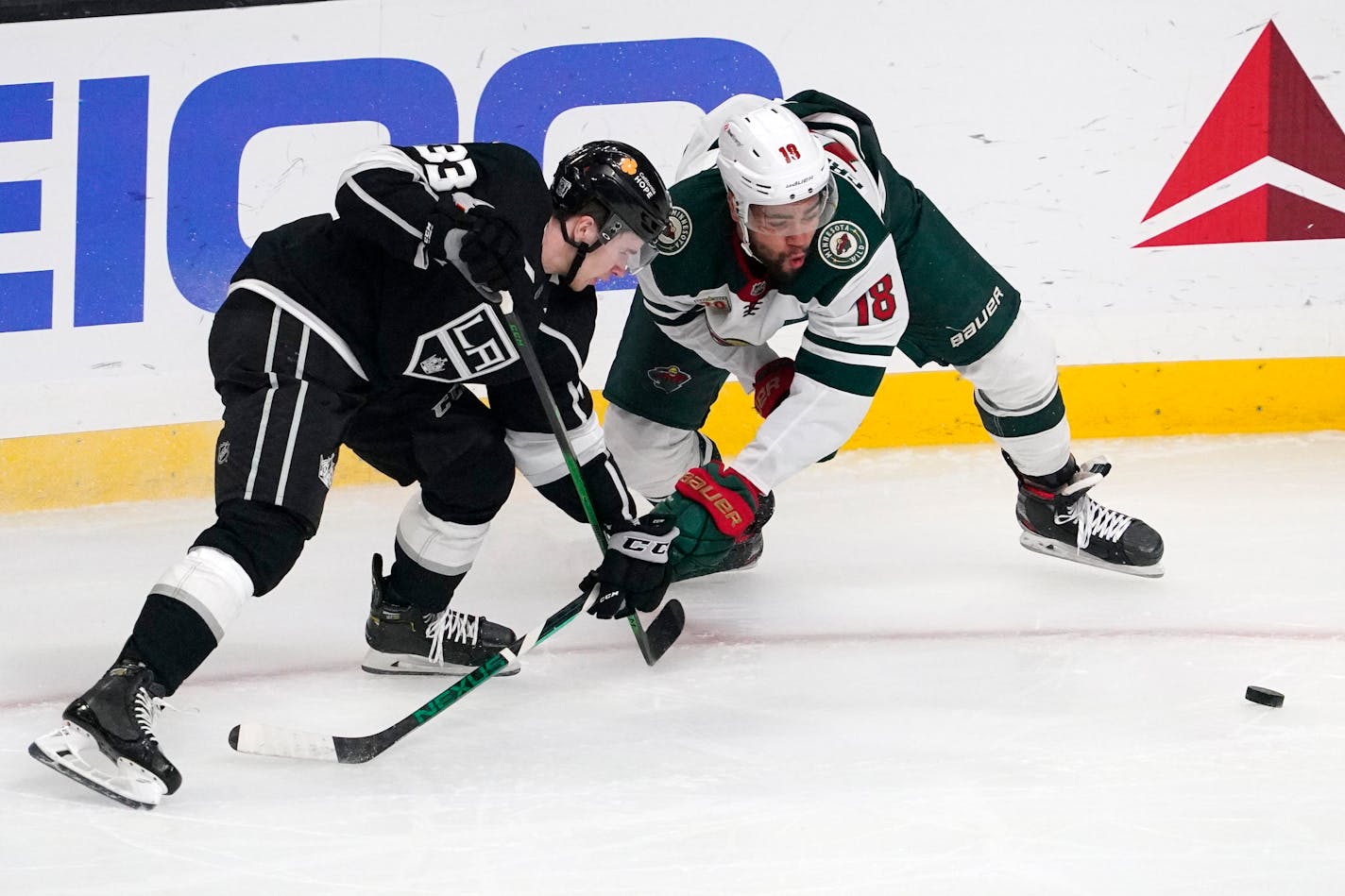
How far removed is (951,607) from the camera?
3166 millimetres

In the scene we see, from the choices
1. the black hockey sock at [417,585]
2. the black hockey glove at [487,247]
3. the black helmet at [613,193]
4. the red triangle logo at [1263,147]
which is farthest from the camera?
the red triangle logo at [1263,147]

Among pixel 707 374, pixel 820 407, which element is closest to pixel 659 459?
pixel 707 374

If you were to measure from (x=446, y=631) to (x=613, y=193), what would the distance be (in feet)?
3.00

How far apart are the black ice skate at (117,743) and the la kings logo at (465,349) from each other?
677 millimetres

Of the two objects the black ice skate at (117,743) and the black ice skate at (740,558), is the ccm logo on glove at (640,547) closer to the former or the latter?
the black ice skate at (740,558)

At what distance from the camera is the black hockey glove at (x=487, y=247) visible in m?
2.29

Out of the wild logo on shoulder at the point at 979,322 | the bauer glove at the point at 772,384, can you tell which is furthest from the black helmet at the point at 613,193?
the wild logo on shoulder at the point at 979,322

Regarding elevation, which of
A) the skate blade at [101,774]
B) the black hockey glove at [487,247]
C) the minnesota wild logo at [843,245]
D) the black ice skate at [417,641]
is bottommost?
the black ice skate at [417,641]

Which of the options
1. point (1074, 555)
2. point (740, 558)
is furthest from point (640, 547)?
point (1074, 555)

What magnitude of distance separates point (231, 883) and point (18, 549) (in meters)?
1.89

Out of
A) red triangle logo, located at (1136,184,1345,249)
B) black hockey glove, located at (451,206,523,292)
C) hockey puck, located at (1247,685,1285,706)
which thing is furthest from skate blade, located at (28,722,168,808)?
red triangle logo, located at (1136,184,1345,249)

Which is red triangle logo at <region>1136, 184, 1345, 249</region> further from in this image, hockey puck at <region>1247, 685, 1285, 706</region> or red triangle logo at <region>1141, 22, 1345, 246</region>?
hockey puck at <region>1247, 685, 1285, 706</region>

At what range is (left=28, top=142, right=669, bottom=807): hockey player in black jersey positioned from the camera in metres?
2.21

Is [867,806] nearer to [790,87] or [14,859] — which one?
[14,859]
